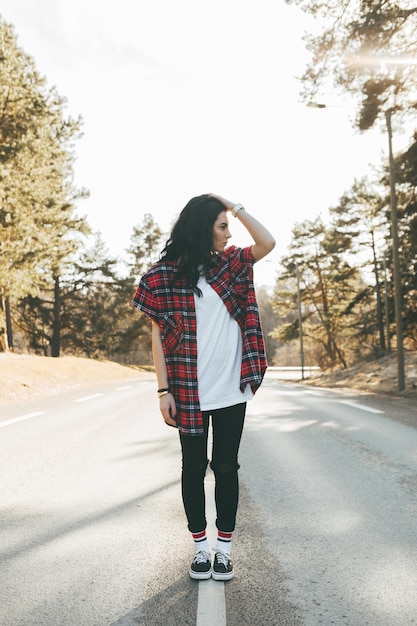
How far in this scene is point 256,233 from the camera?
309 cm

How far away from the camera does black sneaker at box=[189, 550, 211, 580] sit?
2928 millimetres

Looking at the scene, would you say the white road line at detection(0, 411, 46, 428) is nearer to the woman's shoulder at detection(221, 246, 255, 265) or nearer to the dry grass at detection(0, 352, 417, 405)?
the dry grass at detection(0, 352, 417, 405)

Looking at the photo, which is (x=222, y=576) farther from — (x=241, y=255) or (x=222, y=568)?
(x=241, y=255)

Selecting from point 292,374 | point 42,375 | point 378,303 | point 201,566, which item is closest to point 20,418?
point 201,566

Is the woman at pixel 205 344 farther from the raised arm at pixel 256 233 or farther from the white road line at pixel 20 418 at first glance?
the white road line at pixel 20 418

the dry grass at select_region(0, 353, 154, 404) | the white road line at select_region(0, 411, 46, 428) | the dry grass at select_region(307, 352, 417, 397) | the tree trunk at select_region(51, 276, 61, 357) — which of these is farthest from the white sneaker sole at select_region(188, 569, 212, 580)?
the tree trunk at select_region(51, 276, 61, 357)

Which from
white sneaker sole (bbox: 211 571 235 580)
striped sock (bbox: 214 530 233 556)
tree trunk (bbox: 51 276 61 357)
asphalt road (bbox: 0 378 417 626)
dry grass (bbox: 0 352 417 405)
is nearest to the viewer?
asphalt road (bbox: 0 378 417 626)

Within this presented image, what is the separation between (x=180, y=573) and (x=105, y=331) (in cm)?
4243

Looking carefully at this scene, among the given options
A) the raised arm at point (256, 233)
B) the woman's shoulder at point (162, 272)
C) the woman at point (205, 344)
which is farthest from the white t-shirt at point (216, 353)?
the raised arm at point (256, 233)

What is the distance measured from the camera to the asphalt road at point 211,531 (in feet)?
8.45

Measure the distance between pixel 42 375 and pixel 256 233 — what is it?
69.2 ft

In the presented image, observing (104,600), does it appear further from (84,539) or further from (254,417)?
(254,417)

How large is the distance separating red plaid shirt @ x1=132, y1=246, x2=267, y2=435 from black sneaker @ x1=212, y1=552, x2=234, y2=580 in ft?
2.17

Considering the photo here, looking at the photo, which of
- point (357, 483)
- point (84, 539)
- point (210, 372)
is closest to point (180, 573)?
point (84, 539)
